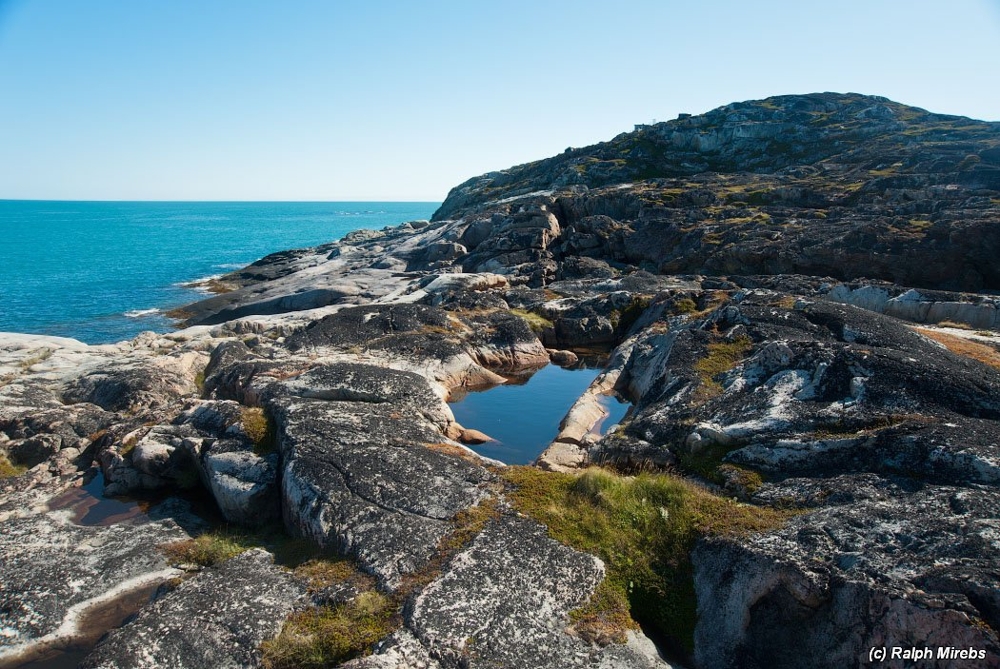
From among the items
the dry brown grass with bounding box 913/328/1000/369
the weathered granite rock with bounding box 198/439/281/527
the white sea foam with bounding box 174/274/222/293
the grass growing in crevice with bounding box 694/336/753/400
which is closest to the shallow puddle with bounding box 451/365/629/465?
the grass growing in crevice with bounding box 694/336/753/400

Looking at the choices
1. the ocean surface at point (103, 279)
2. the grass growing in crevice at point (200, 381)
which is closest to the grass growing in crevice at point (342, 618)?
the grass growing in crevice at point (200, 381)

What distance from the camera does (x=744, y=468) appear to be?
56.9ft

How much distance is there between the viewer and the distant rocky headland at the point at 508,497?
1223 cm

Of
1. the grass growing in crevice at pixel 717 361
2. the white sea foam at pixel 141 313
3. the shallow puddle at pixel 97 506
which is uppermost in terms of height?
the grass growing in crevice at pixel 717 361

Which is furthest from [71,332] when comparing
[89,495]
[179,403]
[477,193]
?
[477,193]

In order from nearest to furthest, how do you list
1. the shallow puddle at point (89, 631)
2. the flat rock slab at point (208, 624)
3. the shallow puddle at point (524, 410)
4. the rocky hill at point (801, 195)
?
1. the flat rock slab at point (208, 624)
2. the shallow puddle at point (89, 631)
3. the shallow puddle at point (524, 410)
4. the rocky hill at point (801, 195)

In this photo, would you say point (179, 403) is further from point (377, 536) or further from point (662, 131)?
point (662, 131)

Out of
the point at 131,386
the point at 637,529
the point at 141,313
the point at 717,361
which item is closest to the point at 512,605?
the point at 637,529

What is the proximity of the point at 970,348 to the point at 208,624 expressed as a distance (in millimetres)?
31771

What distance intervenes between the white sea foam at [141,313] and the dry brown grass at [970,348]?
82.8 metres

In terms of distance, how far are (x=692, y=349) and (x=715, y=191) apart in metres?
72.2

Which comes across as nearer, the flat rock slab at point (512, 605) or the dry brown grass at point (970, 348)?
the flat rock slab at point (512, 605)

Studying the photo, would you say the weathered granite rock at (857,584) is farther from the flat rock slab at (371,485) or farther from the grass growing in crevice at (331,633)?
the grass growing in crevice at (331,633)

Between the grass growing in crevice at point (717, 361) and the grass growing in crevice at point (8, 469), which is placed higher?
the grass growing in crevice at point (717, 361)
